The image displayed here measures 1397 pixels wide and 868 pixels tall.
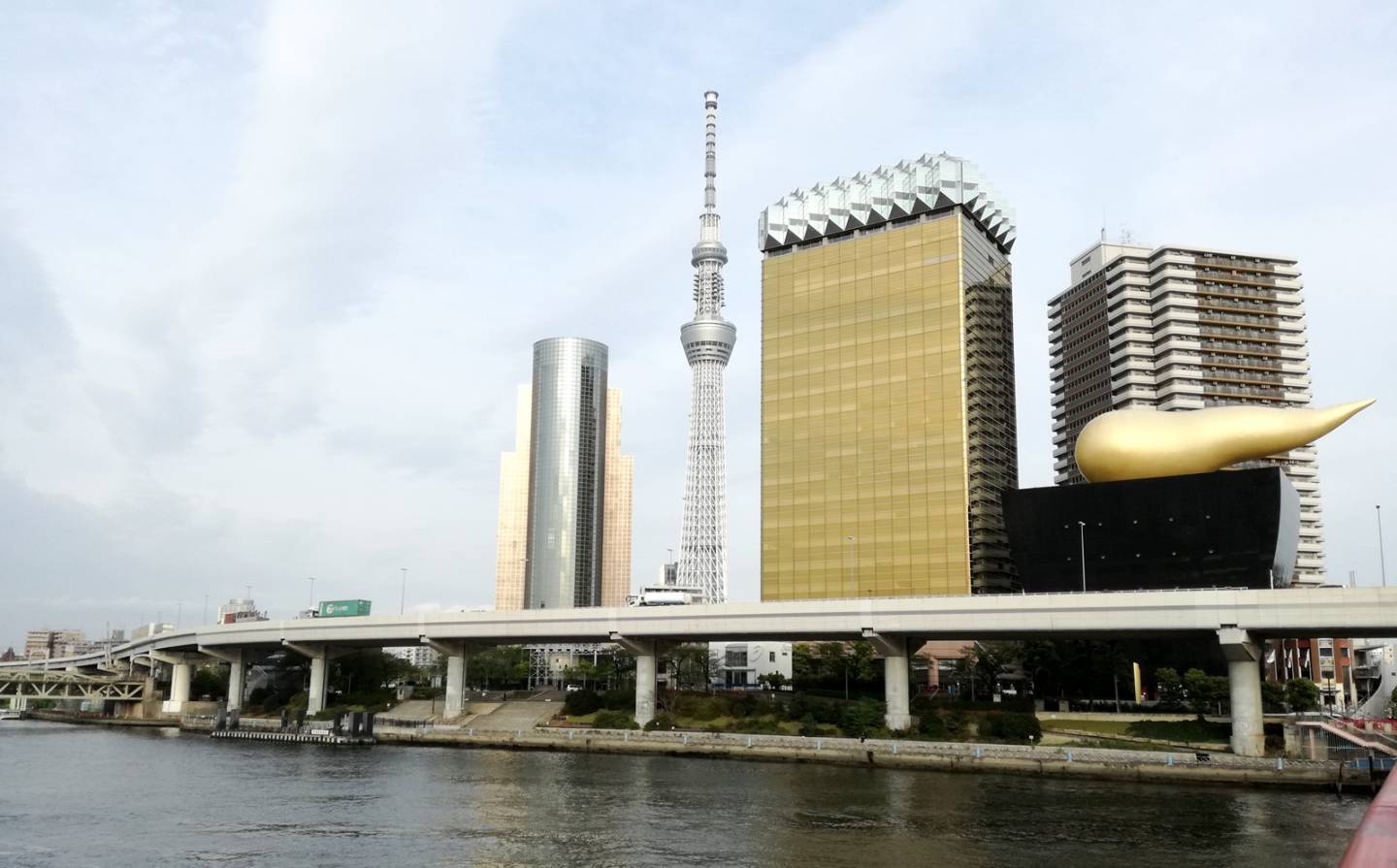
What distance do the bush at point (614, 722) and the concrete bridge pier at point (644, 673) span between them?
0.98 m

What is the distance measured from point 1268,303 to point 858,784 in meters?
146

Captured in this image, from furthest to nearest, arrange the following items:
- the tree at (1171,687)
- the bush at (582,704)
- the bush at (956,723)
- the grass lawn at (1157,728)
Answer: the bush at (582,704), the tree at (1171,687), the bush at (956,723), the grass lawn at (1157,728)

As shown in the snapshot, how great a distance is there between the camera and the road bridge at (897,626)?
72.6 metres

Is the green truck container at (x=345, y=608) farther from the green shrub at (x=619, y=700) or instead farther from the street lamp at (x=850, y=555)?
the street lamp at (x=850, y=555)

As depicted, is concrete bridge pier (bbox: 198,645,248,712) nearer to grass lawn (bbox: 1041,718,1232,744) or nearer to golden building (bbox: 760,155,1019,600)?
golden building (bbox: 760,155,1019,600)

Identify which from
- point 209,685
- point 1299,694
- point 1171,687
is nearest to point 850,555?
point 1171,687

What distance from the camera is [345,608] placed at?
439ft

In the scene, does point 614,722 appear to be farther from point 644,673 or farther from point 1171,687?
point 1171,687

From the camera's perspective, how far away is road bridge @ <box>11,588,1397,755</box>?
7262 centimetres

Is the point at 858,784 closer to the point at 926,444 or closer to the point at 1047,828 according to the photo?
the point at 1047,828

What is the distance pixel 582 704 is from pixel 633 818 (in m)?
54.7

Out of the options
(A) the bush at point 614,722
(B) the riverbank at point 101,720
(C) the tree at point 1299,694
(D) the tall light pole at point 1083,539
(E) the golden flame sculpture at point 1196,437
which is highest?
(E) the golden flame sculpture at point 1196,437

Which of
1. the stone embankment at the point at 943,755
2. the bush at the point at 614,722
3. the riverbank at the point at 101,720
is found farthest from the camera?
the riverbank at the point at 101,720

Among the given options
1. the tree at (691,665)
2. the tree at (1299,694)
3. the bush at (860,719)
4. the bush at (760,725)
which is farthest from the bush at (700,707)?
the tree at (1299,694)
